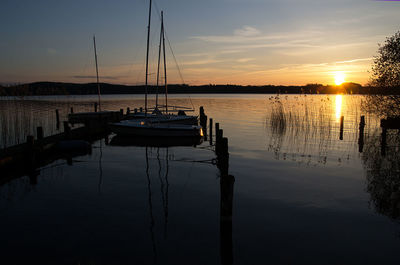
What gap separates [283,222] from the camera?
9219 millimetres

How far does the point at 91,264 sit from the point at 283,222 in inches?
219

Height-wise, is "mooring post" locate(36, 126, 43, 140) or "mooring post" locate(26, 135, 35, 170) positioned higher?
"mooring post" locate(36, 126, 43, 140)

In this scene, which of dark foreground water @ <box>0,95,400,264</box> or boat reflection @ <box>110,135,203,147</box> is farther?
boat reflection @ <box>110,135,203,147</box>

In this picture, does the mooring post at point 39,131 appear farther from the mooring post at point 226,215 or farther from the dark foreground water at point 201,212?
the mooring post at point 226,215

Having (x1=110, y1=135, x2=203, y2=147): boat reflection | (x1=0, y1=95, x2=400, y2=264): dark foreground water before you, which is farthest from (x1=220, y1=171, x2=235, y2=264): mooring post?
(x1=110, y1=135, x2=203, y2=147): boat reflection

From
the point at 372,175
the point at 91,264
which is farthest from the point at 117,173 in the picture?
Answer: the point at 372,175

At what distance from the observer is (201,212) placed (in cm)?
993

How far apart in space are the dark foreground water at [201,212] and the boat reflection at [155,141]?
18.5 ft

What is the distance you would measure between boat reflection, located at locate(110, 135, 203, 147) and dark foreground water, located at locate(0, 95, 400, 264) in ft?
18.5

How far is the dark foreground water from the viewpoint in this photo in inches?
292

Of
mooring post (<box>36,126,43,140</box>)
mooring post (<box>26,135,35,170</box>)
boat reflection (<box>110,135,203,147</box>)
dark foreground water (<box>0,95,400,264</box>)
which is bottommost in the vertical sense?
dark foreground water (<box>0,95,400,264</box>)

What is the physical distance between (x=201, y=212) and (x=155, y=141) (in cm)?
1582

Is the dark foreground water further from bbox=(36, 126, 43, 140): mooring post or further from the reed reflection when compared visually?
bbox=(36, 126, 43, 140): mooring post

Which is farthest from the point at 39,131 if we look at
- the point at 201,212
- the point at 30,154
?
the point at 201,212
